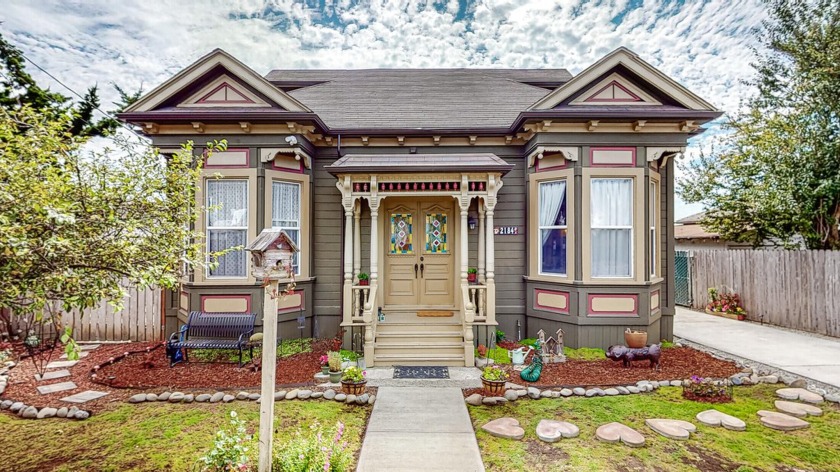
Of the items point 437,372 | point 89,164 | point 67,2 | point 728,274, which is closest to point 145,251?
point 89,164

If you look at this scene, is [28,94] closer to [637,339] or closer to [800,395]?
[637,339]

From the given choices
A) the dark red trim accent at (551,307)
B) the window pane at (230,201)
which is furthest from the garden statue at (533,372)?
the window pane at (230,201)

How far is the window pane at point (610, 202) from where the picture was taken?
23.1 ft

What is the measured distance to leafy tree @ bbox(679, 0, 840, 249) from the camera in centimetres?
916

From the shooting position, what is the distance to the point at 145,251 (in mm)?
2836

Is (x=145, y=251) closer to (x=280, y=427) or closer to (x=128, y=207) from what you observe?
(x=128, y=207)

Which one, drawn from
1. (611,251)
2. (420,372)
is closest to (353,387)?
(420,372)

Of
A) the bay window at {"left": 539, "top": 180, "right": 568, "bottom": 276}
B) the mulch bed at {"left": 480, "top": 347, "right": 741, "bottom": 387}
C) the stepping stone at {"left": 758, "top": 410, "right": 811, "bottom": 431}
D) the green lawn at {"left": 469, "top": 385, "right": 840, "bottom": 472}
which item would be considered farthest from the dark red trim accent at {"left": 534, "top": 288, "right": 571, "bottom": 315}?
the stepping stone at {"left": 758, "top": 410, "right": 811, "bottom": 431}

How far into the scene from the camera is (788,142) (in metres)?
9.68

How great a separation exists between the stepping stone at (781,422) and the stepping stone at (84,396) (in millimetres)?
8686

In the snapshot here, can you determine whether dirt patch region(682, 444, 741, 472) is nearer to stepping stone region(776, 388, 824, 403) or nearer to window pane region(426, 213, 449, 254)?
stepping stone region(776, 388, 824, 403)

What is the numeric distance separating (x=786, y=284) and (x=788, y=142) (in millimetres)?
3942

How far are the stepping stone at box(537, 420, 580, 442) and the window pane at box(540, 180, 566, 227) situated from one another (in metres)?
4.14

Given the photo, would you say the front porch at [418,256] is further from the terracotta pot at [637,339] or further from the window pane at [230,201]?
the terracotta pot at [637,339]
